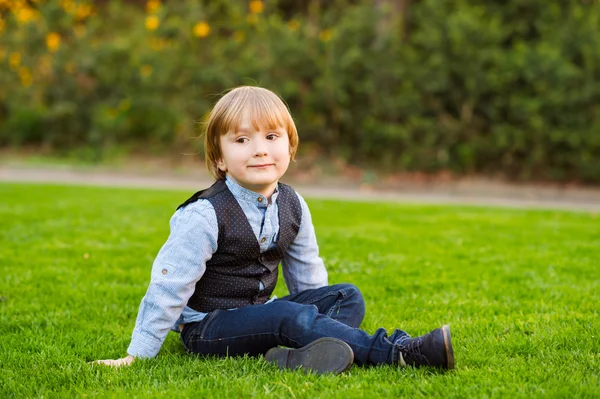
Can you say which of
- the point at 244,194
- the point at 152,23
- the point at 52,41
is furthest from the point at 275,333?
the point at 52,41

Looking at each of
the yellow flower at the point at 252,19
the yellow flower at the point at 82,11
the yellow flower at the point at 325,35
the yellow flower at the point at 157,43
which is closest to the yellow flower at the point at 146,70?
the yellow flower at the point at 157,43

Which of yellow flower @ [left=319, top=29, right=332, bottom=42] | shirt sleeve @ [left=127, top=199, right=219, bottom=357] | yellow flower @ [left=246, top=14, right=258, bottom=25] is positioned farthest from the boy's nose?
yellow flower @ [left=246, top=14, right=258, bottom=25]

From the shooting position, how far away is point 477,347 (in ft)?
10.1

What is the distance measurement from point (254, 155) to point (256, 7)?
32.7ft

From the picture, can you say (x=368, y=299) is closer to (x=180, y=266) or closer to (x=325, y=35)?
(x=180, y=266)

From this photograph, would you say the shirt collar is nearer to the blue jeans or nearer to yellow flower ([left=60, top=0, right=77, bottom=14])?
the blue jeans

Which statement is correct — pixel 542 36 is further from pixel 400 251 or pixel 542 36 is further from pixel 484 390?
pixel 484 390

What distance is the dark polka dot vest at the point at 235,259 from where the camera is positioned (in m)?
3.01

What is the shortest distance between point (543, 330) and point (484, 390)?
→ 0.90 m

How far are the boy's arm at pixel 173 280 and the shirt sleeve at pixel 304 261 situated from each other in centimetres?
49

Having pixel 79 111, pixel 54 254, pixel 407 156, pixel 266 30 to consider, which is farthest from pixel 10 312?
pixel 79 111

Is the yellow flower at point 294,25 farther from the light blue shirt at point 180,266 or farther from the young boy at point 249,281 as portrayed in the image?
the light blue shirt at point 180,266

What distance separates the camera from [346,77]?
11133 millimetres

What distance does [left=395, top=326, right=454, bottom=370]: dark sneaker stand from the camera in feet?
8.86
